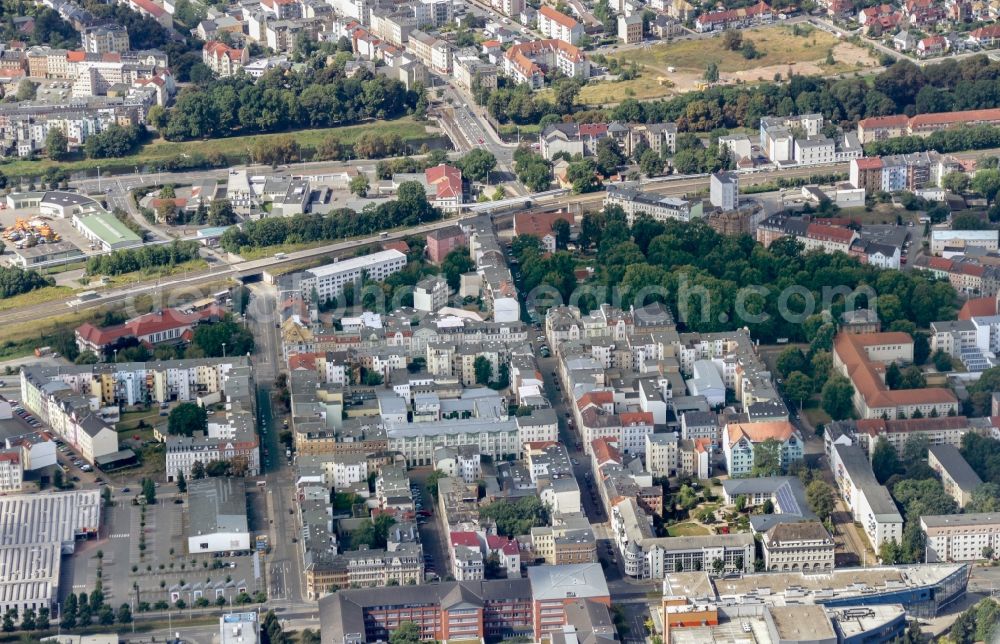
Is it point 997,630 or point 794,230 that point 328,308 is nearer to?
point 794,230

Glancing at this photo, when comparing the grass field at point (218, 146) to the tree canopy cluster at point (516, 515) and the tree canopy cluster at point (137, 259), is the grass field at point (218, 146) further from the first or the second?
the tree canopy cluster at point (516, 515)

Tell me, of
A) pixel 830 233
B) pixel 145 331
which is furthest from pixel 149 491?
pixel 830 233

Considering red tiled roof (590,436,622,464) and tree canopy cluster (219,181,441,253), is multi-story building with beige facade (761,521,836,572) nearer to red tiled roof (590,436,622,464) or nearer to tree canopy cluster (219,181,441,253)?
red tiled roof (590,436,622,464)

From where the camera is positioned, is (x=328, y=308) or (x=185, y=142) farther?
(x=185, y=142)

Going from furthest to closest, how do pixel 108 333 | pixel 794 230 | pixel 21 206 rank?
1. pixel 21 206
2. pixel 794 230
3. pixel 108 333

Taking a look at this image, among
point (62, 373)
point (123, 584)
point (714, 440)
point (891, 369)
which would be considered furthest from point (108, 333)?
point (891, 369)

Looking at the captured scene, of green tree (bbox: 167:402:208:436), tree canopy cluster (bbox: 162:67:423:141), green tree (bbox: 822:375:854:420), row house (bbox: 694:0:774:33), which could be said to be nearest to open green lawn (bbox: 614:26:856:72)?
row house (bbox: 694:0:774:33)

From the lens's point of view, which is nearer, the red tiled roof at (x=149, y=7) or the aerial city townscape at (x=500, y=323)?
the aerial city townscape at (x=500, y=323)

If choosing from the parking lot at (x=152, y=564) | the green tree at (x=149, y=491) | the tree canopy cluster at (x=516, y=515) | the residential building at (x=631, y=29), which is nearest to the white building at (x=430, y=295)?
the green tree at (x=149, y=491)
